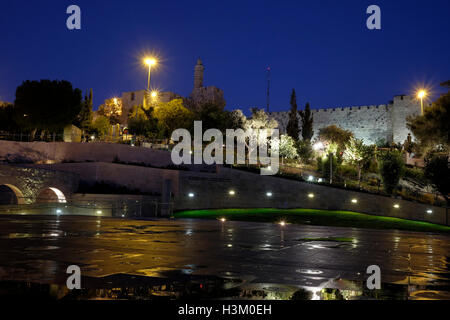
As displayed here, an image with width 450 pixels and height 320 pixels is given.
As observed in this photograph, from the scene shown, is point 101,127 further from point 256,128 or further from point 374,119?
point 374,119

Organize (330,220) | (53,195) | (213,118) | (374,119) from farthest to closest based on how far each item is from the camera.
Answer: (374,119) → (213,118) → (53,195) → (330,220)

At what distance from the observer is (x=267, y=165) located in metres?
37.4

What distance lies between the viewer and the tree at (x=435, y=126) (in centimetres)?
3422

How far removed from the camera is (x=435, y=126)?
3491 centimetres

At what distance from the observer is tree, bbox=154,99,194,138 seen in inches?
1852

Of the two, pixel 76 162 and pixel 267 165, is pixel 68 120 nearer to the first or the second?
pixel 76 162

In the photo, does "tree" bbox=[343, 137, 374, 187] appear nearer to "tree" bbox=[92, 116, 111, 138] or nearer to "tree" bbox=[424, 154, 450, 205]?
"tree" bbox=[424, 154, 450, 205]

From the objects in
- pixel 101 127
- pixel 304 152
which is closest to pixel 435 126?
pixel 304 152

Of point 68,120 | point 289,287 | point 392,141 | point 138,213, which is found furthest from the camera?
point 392,141

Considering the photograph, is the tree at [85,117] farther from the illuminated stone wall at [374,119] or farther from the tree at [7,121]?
the illuminated stone wall at [374,119]

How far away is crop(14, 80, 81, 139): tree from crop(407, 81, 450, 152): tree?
3688cm

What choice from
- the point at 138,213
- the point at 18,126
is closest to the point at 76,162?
the point at 138,213

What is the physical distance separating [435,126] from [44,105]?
39837mm
